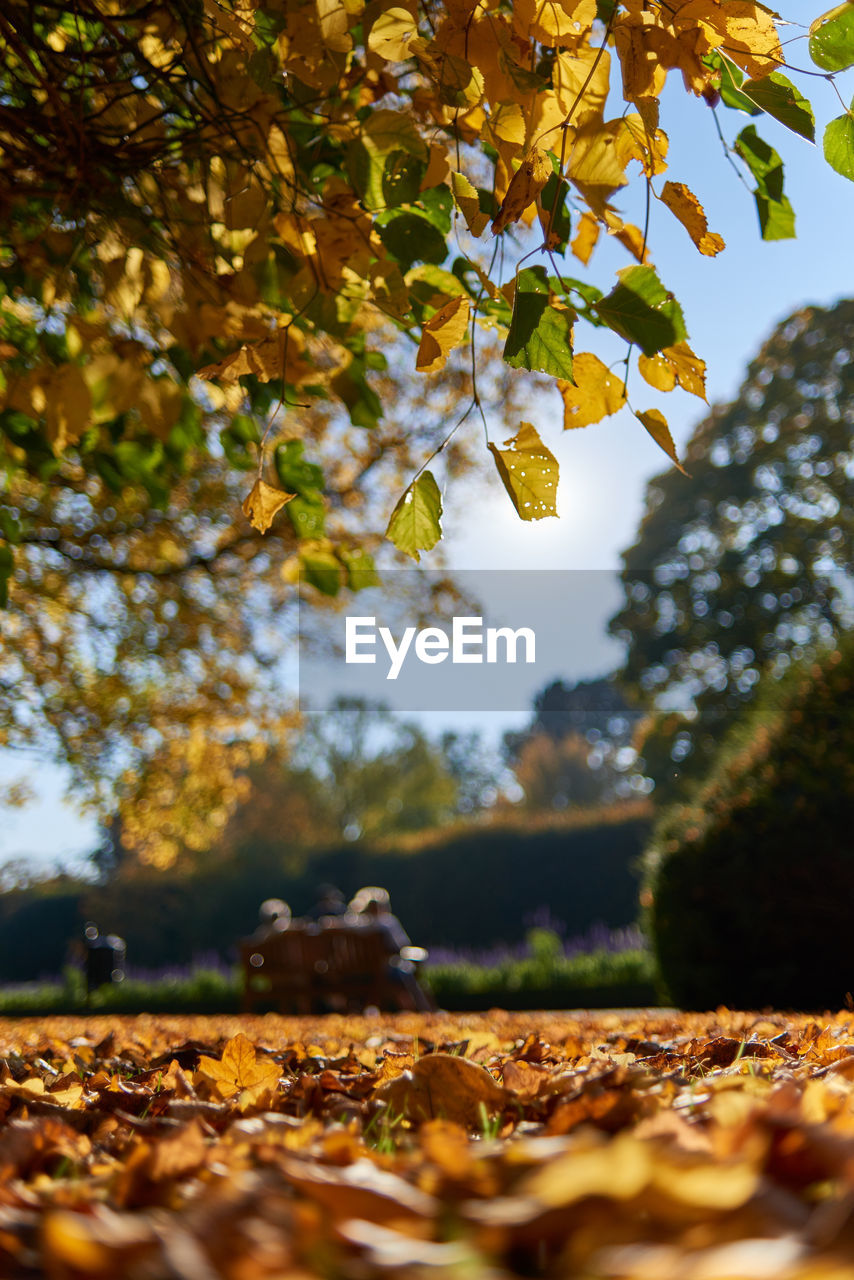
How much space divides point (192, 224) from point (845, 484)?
1971 centimetres

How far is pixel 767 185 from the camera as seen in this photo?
1.63 metres

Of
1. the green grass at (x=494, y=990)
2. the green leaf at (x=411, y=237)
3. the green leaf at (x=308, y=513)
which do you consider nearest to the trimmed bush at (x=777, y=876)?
the green grass at (x=494, y=990)

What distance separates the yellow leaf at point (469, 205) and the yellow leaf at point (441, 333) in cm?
13

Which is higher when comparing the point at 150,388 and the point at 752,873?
the point at 150,388

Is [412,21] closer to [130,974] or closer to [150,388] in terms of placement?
[150,388]

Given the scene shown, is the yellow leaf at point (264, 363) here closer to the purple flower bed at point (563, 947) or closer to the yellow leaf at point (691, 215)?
the yellow leaf at point (691, 215)

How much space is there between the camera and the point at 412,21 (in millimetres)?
1322

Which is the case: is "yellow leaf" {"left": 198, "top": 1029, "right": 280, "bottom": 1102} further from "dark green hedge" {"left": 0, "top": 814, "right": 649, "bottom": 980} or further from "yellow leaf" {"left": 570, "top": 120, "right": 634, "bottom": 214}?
"dark green hedge" {"left": 0, "top": 814, "right": 649, "bottom": 980}

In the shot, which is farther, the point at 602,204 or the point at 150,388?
the point at 150,388

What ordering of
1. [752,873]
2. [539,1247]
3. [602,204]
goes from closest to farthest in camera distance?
[539,1247], [602,204], [752,873]

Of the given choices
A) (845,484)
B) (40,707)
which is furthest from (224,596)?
(845,484)

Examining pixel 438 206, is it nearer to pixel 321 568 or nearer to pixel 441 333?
pixel 441 333

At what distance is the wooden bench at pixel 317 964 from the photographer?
761 centimetres

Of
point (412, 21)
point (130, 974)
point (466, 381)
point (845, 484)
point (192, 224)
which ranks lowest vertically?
point (130, 974)
